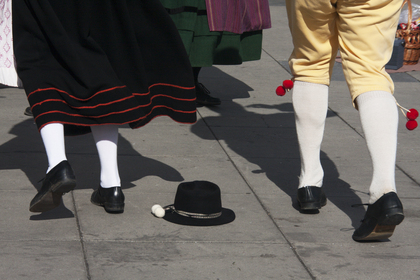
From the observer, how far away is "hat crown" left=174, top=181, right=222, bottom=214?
3.24 meters

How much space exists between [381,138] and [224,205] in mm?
1005

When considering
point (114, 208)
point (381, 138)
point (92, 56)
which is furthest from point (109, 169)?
point (381, 138)

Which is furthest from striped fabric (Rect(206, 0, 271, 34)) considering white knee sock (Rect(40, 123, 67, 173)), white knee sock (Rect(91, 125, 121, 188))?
white knee sock (Rect(40, 123, 67, 173))

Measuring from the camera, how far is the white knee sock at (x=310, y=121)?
331 cm

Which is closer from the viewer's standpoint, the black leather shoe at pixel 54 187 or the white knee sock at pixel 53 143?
the black leather shoe at pixel 54 187

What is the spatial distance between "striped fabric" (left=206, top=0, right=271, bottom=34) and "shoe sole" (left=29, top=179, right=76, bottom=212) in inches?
98.2

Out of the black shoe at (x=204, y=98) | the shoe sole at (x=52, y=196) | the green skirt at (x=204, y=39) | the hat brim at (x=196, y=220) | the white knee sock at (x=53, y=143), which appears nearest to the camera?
the shoe sole at (x=52, y=196)

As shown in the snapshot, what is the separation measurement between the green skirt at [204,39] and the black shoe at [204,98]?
1.30 ft

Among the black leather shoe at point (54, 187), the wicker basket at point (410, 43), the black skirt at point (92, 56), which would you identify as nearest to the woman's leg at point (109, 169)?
the black skirt at point (92, 56)

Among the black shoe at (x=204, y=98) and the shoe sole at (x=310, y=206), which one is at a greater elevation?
the shoe sole at (x=310, y=206)

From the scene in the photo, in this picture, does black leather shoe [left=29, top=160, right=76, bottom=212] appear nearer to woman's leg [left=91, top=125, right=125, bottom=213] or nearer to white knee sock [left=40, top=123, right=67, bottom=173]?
white knee sock [left=40, top=123, right=67, bottom=173]

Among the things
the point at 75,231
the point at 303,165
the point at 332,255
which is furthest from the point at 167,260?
the point at 303,165

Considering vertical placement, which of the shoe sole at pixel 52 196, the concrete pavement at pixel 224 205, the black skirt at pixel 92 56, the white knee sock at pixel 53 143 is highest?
the black skirt at pixel 92 56

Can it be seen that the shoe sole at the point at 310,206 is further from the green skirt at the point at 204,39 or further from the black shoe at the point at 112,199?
the green skirt at the point at 204,39
